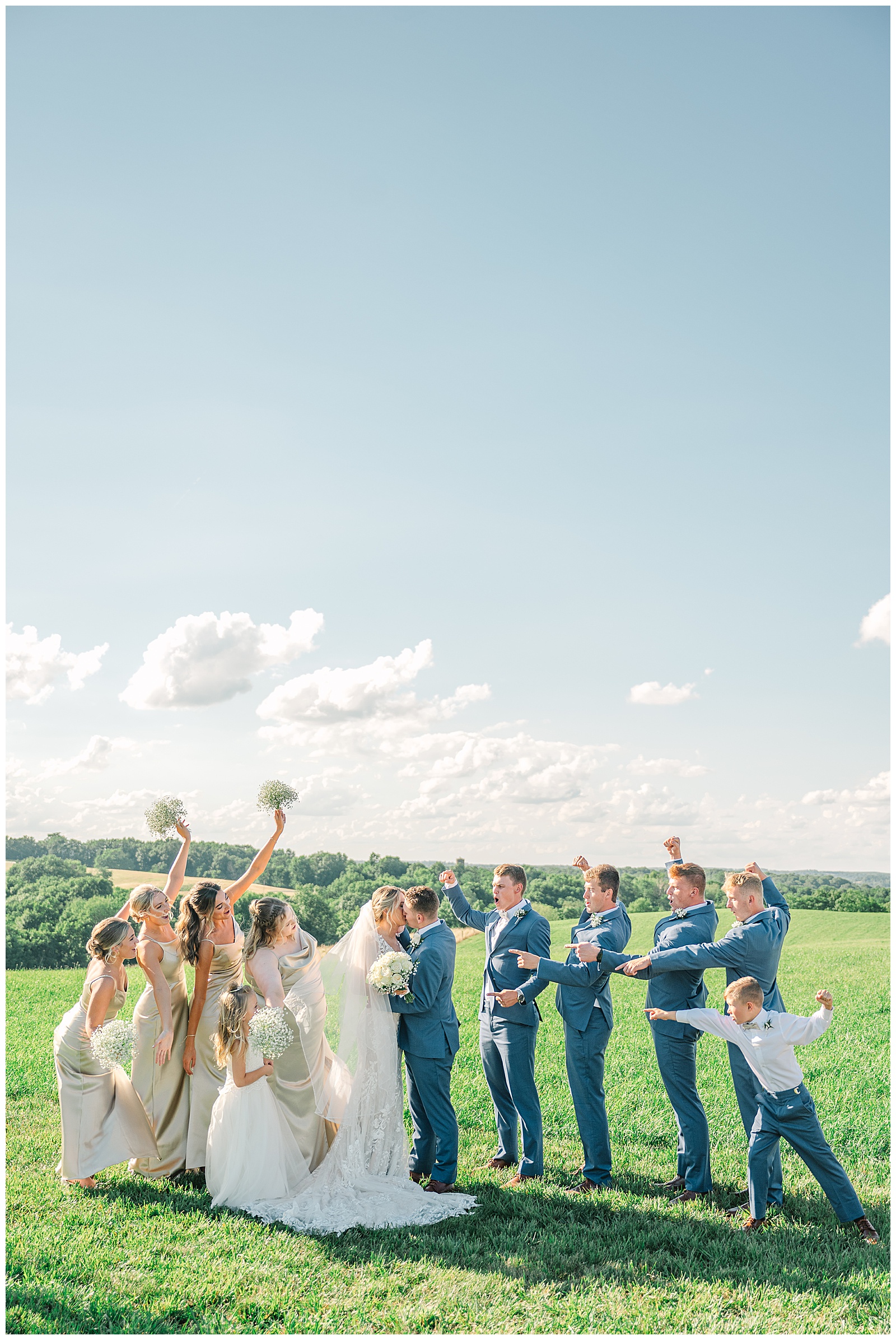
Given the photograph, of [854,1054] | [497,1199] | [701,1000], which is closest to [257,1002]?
[497,1199]

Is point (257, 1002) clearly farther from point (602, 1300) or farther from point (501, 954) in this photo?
point (602, 1300)

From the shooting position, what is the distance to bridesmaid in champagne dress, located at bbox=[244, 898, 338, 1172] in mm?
8312

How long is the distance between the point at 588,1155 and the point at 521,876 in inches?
107

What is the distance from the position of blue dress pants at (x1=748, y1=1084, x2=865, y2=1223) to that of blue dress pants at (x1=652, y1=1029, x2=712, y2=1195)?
2.57 ft

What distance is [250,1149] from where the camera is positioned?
7867 millimetres

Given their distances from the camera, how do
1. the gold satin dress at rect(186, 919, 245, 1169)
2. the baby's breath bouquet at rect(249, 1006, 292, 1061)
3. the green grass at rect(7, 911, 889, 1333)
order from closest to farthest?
the green grass at rect(7, 911, 889, 1333) → the baby's breath bouquet at rect(249, 1006, 292, 1061) → the gold satin dress at rect(186, 919, 245, 1169)

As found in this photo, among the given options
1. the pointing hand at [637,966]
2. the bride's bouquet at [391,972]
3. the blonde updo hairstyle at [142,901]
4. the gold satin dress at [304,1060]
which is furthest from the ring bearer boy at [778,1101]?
the blonde updo hairstyle at [142,901]

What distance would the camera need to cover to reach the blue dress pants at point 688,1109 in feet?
27.0

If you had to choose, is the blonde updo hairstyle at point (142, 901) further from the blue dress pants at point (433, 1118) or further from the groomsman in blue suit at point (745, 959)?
the groomsman in blue suit at point (745, 959)

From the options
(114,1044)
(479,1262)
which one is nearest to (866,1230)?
(479,1262)

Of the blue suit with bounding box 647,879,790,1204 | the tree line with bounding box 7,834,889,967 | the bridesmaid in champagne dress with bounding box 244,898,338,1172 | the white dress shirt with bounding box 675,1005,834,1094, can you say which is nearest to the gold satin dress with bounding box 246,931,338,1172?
the bridesmaid in champagne dress with bounding box 244,898,338,1172

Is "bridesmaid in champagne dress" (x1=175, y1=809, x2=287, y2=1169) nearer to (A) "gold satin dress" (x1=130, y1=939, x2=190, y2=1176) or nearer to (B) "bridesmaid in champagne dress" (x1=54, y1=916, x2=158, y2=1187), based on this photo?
(A) "gold satin dress" (x1=130, y1=939, x2=190, y2=1176)

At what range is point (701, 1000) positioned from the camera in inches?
332

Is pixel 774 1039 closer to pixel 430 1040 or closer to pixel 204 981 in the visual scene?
pixel 430 1040
